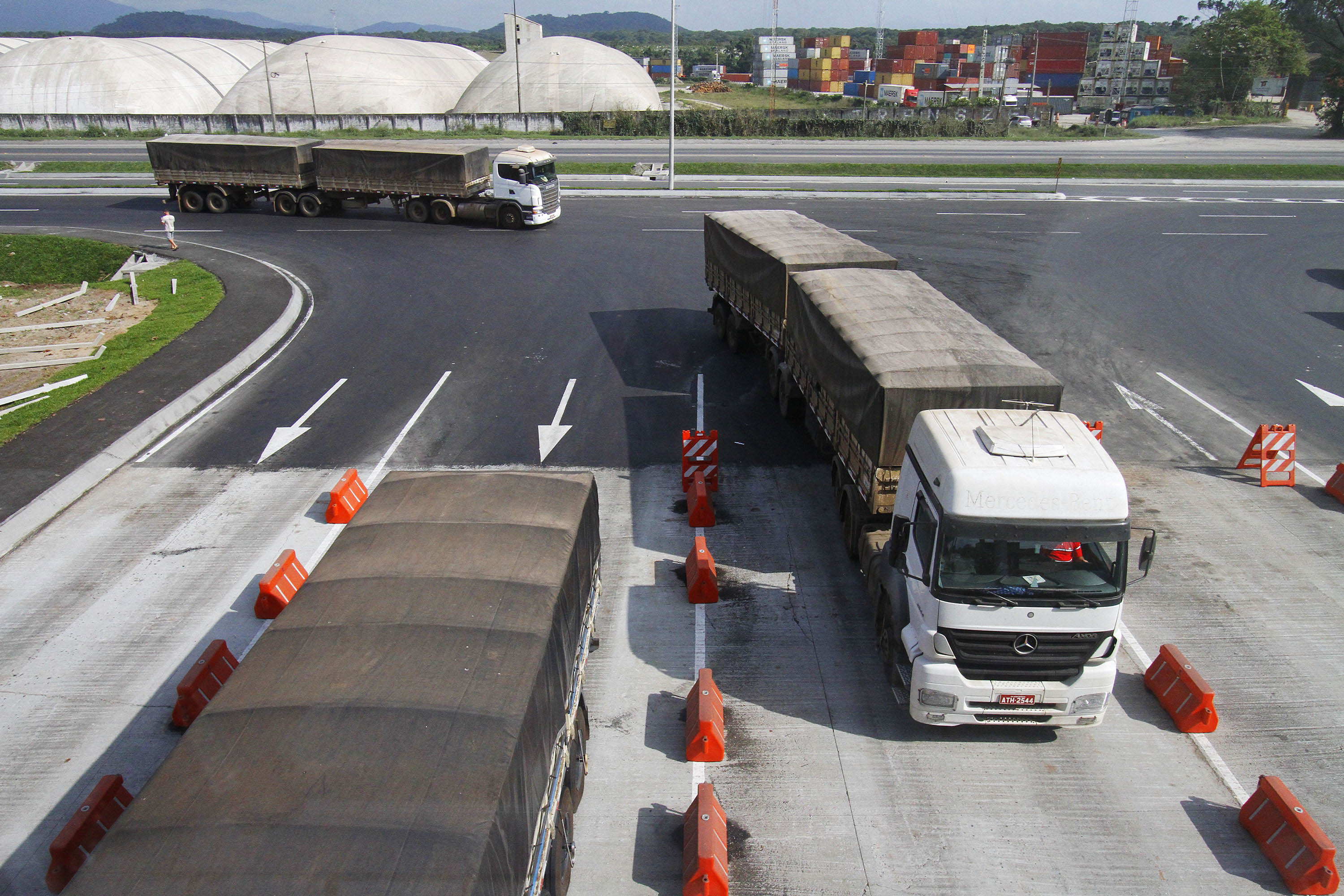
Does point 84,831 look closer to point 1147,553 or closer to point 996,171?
point 1147,553

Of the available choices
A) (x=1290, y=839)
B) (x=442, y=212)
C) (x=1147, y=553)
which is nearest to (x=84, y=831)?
(x=1147, y=553)

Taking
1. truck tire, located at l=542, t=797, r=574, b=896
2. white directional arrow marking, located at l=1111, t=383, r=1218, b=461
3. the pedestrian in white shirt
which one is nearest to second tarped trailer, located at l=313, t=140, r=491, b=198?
the pedestrian in white shirt

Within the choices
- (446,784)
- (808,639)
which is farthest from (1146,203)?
(446,784)

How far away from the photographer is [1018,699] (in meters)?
8.12

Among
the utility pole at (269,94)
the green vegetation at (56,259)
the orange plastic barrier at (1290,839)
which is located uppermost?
the utility pole at (269,94)

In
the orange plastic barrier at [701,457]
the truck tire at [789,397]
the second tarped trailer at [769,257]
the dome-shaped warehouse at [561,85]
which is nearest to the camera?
the orange plastic barrier at [701,457]

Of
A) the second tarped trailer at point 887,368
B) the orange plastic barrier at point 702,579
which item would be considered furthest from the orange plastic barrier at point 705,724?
the second tarped trailer at point 887,368

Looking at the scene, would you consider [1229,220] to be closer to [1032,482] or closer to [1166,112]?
[1032,482]

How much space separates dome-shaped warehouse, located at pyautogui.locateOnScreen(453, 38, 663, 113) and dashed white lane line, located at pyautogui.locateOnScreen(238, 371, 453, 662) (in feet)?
168

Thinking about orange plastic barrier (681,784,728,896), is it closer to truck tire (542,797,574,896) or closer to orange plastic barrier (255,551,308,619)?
truck tire (542,797,574,896)

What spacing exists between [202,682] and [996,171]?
1827 inches

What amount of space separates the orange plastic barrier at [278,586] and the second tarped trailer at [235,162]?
91.7 feet

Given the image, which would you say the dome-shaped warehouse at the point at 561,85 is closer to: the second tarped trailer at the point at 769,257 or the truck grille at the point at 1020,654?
the second tarped trailer at the point at 769,257

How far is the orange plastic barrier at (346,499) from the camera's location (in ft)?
42.3
